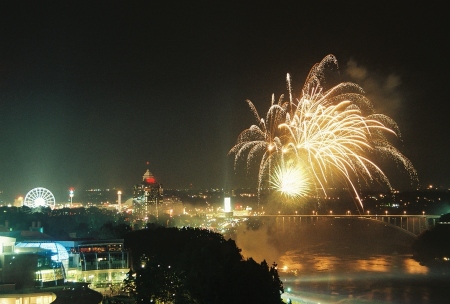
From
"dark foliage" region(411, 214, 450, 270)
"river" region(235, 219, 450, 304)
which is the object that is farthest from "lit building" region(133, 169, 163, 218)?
"dark foliage" region(411, 214, 450, 270)

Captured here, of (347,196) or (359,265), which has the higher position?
(347,196)

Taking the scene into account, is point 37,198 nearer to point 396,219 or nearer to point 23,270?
point 396,219

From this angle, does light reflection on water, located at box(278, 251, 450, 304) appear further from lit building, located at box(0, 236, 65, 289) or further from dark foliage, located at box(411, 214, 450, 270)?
lit building, located at box(0, 236, 65, 289)

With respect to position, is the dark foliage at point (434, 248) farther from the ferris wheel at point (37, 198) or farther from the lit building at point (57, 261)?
the ferris wheel at point (37, 198)

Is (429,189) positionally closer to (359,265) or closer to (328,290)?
(359,265)

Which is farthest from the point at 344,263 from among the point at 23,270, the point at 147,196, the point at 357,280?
the point at 147,196

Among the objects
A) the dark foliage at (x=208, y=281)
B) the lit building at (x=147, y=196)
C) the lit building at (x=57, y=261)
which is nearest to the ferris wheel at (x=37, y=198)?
the lit building at (x=147, y=196)

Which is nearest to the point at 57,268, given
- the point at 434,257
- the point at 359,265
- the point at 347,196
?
the point at 359,265
